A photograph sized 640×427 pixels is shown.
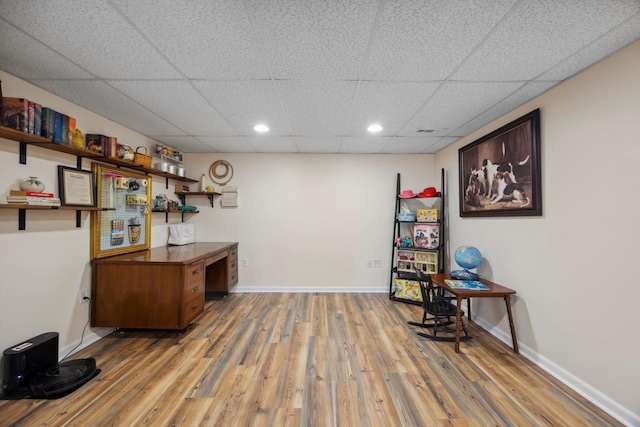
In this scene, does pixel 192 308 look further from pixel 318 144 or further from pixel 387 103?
pixel 387 103

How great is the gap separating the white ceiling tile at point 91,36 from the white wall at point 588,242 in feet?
9.56

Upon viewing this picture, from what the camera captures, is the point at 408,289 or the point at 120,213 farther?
Result: the point at 408,289

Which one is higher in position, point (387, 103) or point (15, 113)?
point (387, 103)

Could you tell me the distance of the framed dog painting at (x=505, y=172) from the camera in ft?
6.70

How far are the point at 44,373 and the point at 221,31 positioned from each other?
2.67 metres

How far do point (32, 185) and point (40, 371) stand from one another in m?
1.38

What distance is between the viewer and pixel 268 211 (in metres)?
3.91

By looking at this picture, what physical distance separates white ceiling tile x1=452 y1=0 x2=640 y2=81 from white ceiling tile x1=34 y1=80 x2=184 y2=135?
275cm

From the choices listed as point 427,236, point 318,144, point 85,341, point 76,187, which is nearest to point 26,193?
point 76,187

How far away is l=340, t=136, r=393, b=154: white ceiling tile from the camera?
10.3 ft

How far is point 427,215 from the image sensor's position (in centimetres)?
349

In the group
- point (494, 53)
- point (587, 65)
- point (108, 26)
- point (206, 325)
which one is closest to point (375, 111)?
point (494, 53)

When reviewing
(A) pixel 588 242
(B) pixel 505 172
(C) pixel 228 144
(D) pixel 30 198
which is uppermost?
(C) pixel 228 144

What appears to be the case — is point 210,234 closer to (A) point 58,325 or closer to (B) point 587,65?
(A) point 58,325
